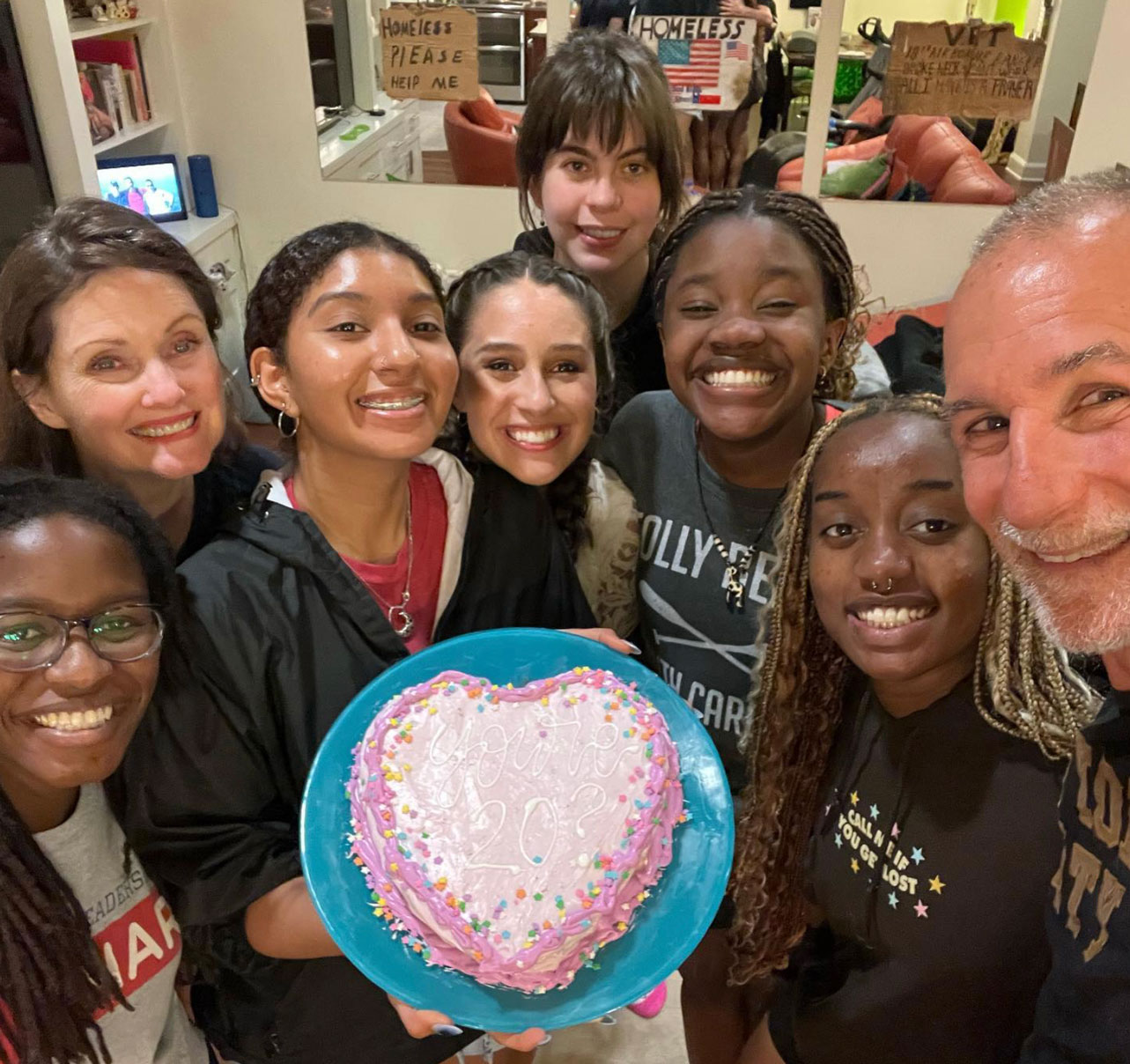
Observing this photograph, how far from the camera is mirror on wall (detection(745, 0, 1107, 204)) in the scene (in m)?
3.90

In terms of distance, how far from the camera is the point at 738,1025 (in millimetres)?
1675

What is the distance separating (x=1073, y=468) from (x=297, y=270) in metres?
1.06

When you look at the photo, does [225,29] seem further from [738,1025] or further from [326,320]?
[738,1025]

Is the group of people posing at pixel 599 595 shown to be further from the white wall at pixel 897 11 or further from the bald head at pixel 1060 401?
the white wall at pixel 897 11

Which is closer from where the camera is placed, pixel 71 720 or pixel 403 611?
pixel 71 720

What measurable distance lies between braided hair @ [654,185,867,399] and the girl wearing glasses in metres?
1.04

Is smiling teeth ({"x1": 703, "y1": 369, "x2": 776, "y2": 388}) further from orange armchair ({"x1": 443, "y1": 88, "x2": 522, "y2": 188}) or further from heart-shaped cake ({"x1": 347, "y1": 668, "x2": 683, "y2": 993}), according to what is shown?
orange armchair ({"x1": 443, "y1": 88, "x2": 522, "y2": 188})

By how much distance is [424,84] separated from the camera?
13.3 ft

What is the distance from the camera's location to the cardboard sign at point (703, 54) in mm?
3852

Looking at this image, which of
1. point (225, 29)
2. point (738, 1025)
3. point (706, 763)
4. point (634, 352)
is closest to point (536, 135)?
point (634, 352)

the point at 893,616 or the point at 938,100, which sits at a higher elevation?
the point at 938,100

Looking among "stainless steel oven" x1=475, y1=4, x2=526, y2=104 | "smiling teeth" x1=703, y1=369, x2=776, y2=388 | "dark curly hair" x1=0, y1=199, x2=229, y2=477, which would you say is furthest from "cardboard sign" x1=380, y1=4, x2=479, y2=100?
"smiling teeth" x1=703, y1=369, x2=776, y2=388

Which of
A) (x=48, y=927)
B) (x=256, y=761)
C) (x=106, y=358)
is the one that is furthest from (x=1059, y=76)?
(x=48, y=927)

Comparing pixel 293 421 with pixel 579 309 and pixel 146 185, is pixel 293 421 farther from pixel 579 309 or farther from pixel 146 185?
pixel 146 185
